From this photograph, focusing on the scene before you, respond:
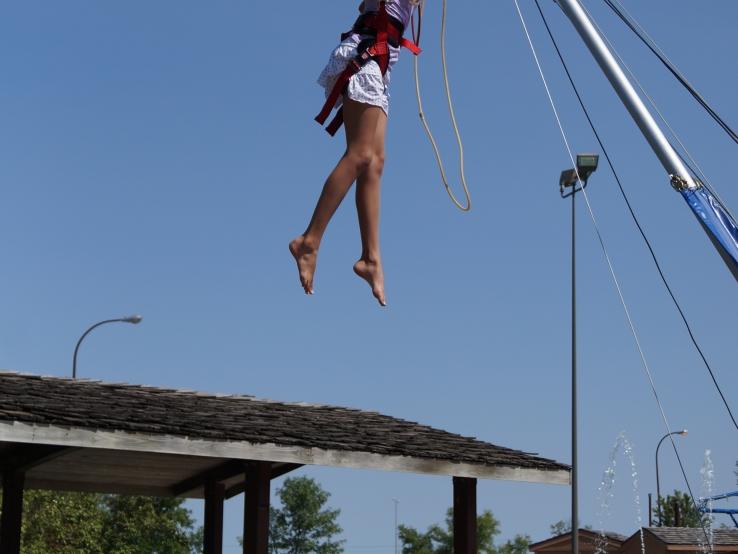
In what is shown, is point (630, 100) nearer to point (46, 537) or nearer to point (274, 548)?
point (46, 537)

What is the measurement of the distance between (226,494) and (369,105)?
45.9 feet

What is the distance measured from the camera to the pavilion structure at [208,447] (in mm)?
13109

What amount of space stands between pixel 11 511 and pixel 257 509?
2.87m

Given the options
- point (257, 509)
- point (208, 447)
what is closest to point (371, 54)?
point (208, 447)

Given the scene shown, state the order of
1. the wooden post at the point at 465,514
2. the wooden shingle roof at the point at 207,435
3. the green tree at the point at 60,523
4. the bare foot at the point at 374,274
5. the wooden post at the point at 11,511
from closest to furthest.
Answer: the bare foot at the point at 374,274
the wooden shingle roof at the point at 207,435
the wooden post at the point at 11,511
the wooden post at the point at 465,514
the green tree at the point at 60,523

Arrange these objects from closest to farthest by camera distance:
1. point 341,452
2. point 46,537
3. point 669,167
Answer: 1. point 669,167
2. point 341,452
3. point 46,537

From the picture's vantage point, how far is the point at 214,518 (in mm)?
17375

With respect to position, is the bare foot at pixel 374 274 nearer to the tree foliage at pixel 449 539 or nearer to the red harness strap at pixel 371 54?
the red harness strap at pixel 371 54

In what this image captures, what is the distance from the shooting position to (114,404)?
48.1 feet

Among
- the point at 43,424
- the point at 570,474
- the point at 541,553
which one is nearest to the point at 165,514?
the point at 541,553

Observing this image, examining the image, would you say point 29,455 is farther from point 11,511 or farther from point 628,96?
point 628,96

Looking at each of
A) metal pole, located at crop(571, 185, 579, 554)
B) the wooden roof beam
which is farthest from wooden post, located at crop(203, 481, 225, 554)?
metal pole, located at crop(571, 185, 579, 554)

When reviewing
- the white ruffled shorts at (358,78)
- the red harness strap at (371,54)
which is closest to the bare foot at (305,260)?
the red harness strap at (371,54)

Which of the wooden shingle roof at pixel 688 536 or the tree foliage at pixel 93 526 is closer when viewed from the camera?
the tree foliage at pixel 93 526
